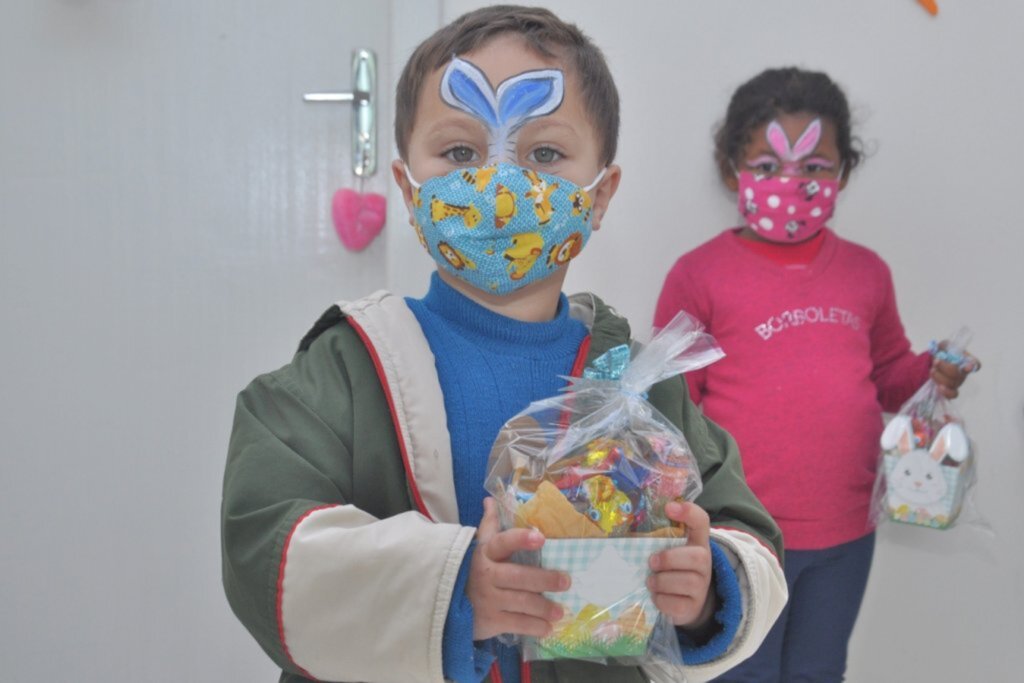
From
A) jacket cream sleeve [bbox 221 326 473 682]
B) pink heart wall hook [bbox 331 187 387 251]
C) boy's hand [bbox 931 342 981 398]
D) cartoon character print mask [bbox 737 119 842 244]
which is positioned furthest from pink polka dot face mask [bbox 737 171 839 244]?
jacket cream sleeve [bbox 221 326 473 682]

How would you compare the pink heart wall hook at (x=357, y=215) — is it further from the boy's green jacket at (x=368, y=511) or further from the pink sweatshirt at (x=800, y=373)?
the boy's green jacket at (x=368, y=511)

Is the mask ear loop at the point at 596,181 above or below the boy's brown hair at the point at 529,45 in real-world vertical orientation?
below

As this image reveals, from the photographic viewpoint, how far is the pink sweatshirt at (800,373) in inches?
79.0

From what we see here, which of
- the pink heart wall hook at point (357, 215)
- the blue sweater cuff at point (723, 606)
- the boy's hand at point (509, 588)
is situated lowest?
the blue sweater cuff at point (723, 606)

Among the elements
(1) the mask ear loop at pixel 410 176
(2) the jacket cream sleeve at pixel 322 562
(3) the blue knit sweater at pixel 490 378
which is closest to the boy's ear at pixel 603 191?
(3) the blue knit sweater at pixel 490 378

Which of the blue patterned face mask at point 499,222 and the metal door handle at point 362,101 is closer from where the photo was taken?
the blue patterned face mask at point 499,222

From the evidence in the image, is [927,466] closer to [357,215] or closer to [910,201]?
[910,201]

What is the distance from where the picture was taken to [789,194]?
2.04 meters

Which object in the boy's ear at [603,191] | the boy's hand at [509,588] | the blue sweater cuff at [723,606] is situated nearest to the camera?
the boy's hand at [509,588]

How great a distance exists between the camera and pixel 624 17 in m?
2.22

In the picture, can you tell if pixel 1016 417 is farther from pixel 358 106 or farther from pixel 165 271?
pixel 165 271

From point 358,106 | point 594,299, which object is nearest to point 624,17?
point 358,106

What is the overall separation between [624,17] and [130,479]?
4.66ft

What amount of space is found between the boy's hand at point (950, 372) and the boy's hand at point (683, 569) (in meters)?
1.21
